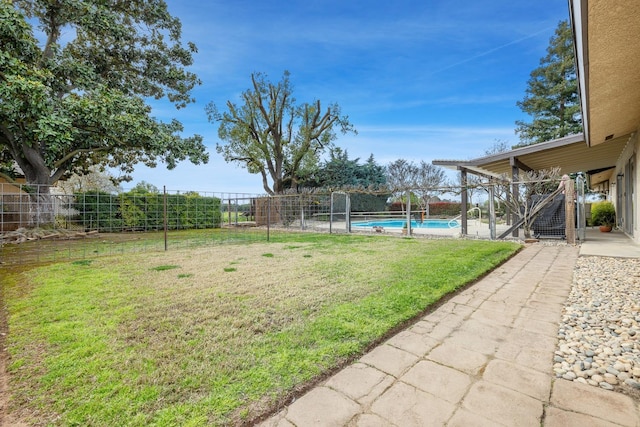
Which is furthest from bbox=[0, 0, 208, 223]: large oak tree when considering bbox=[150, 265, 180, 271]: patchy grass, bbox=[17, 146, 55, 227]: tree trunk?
bbox=[150, 265, 180, 271]: patchy grass

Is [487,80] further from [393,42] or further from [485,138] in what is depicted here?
[485,138]

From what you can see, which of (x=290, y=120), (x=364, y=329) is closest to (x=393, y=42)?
(x=290, y=120)

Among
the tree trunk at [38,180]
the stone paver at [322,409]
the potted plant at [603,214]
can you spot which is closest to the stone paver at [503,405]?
the stone paver at [322,409]

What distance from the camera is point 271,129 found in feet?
67.2

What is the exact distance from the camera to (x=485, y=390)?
5.34 feet

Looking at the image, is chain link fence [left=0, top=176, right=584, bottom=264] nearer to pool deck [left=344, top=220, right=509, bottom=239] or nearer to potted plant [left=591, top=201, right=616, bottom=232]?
pool deck [left=344, top=220, right=509, bottom=239]

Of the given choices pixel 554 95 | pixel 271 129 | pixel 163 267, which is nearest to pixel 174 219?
pixel 271 129

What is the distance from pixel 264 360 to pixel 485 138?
28.5m

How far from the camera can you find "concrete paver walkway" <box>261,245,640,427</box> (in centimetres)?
141

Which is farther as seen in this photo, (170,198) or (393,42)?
(170,198)

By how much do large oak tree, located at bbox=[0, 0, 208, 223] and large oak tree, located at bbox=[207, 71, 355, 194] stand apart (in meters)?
6.68

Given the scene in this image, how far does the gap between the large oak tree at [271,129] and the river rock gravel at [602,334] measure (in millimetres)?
17779

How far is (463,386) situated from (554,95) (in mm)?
25720

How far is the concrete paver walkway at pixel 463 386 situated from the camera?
1408 millimetres
